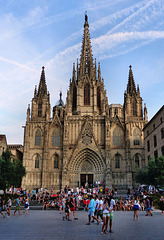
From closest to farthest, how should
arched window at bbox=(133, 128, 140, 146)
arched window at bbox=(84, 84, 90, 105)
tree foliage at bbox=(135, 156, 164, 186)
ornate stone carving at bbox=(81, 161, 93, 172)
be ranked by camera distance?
tree foliage at bbox=(135, 156, 164, 186) → ornate stone carving at bbox=(81, 161, 93, 172) → arched window at bbox=(133, 128, 140, 146) → arched window at bbox=(84, 84, 90, 105)

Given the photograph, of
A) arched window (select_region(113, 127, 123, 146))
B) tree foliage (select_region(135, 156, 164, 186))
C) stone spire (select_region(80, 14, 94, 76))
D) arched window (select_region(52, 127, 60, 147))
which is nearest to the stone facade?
tree foliage (select_region(135, 156, 164, 186))

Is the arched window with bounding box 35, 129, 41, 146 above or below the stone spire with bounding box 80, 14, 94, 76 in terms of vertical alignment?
below

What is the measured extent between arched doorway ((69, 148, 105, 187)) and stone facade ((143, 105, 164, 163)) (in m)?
9.45

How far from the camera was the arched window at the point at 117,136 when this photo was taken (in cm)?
4969

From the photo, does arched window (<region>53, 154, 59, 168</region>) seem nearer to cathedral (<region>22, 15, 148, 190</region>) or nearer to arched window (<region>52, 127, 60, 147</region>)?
cathedral (<region>22, 15, 148, 190</region>)

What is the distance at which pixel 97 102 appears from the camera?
54625mm

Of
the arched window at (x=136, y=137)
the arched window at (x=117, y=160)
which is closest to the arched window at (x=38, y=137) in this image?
the arched window at (x=117, y=160)

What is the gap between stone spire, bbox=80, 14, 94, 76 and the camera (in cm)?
5721

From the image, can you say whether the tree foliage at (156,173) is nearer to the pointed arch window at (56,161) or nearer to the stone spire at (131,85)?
the pointed arch window at (56,161)

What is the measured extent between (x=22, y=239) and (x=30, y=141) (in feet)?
135

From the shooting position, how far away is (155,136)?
131 feet

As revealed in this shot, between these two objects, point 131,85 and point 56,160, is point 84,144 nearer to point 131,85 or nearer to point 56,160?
point 56,160

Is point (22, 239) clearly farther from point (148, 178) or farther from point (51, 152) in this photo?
point (51, 152)

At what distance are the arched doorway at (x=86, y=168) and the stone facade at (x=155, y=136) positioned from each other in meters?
9.45
